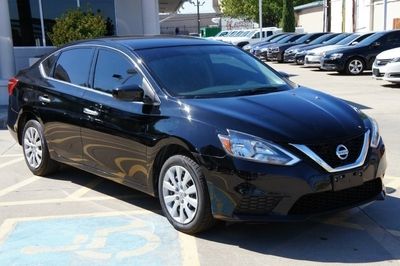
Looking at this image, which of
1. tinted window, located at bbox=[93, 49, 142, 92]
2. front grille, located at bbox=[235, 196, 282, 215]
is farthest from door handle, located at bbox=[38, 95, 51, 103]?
front grille, located at bbox=[235, 196, 282, 215]

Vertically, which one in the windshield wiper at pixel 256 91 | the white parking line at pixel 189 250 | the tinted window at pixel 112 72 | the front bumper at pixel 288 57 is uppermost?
the tinted window at pixel 112 72

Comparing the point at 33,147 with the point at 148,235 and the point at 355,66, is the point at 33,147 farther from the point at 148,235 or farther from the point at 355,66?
the point at 355,66

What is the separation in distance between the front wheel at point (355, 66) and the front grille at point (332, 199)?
15.8 m

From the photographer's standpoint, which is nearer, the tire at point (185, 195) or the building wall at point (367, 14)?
the tire at point (185, 195)

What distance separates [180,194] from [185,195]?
0.06m

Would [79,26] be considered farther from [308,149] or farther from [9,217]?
[308,149]

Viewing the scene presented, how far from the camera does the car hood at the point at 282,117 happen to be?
14.1 ft

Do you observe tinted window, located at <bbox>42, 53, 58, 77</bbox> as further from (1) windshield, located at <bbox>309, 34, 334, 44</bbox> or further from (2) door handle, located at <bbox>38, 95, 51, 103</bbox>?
(1) windshield, located at <bbox>309, 34, 334, 44</bbox>

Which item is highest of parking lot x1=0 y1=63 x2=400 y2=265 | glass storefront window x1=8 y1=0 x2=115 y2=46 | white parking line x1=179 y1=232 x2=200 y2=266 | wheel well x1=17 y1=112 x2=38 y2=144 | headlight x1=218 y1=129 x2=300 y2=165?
glass storefront window x1=8 y1=0 x2=115 y2=46

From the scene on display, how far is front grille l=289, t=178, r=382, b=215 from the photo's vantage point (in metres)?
4.30

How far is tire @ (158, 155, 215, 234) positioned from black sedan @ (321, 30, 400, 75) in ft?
52.7

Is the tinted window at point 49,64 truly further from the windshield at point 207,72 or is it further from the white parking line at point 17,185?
the windshield at point 207,72

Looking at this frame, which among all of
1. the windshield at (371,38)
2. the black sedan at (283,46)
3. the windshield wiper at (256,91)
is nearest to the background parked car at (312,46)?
the black sedan at (283,46)

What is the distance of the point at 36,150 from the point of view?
22.2ft
